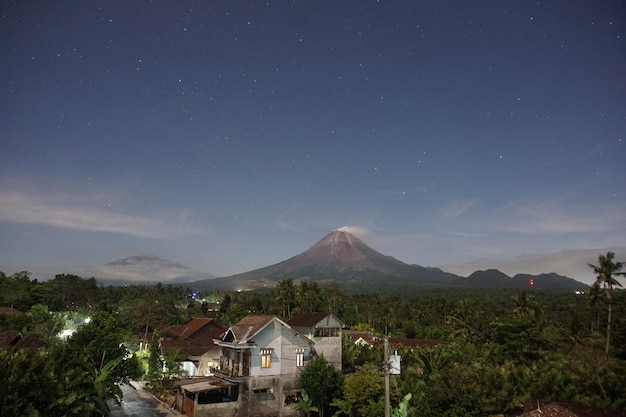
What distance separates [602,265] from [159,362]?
4894 centimetres

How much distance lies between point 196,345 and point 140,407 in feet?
49.9

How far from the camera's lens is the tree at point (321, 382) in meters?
32.1

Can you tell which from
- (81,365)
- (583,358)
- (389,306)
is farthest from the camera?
(389,306)

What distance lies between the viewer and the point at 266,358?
3281 centimetres

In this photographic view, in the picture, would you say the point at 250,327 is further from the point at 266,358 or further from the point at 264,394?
the point at 264,394

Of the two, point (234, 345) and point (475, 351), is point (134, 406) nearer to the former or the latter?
point (234, 345)

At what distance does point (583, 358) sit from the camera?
34906 mm

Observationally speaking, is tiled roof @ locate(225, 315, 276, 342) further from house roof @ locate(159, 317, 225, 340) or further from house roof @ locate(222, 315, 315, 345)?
house roof @ locate(159, 317, 225, 340)

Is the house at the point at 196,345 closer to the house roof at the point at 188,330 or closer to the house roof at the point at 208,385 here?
the house roof at the point at 188,330

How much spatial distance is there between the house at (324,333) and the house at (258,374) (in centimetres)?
175

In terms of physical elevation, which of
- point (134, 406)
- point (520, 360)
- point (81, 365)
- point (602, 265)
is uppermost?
point (602, 265)

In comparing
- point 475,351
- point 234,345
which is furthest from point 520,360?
point 234,345

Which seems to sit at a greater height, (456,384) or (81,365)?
(81,365)

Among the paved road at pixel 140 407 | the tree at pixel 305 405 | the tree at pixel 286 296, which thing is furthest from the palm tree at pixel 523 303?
the paved road at pixel 140 407
